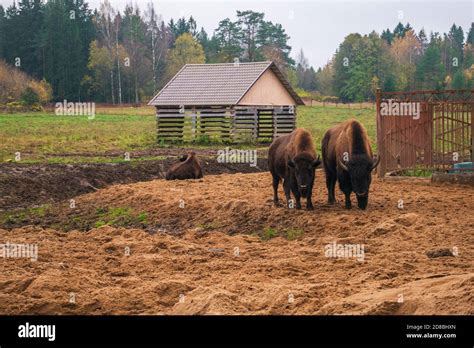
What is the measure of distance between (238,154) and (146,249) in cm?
1912

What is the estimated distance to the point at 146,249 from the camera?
1395 cm

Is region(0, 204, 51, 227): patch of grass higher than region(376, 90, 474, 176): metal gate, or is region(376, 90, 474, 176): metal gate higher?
region(376, 90, 474, 176): metal gate

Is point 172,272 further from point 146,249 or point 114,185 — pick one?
point 114,185

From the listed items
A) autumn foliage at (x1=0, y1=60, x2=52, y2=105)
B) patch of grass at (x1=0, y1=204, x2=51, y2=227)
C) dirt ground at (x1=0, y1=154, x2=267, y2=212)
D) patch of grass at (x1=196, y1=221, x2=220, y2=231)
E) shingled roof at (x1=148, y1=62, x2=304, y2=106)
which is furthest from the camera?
autumn foliage at (x1=0, y1=60, x2=52, y2=105)

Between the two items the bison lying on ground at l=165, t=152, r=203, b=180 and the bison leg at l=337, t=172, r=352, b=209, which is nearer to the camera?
the bison leg at l=337, t=172, r=352, b=209

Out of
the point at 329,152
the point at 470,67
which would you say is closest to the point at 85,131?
the point at 329,152

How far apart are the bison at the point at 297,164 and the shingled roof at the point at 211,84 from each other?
67.4ft

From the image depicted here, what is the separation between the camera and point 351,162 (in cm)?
1645

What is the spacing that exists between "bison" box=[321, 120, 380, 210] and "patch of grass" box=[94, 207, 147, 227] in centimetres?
406

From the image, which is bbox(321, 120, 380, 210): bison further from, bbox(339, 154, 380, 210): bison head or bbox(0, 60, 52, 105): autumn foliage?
bbox(0, 60, 52, 105): autumn foliage

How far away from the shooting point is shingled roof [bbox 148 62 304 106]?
1551 inches

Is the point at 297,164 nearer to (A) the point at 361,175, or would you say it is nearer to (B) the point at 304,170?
(B) the point at 304,170

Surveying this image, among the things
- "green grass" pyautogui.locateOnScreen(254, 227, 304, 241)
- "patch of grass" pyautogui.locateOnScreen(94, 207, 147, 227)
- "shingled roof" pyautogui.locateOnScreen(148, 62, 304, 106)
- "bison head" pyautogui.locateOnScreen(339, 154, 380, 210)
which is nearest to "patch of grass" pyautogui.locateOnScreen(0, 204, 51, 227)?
"patch of grass" pyautogui.locateOnScreen(94, 207, 147, 227)

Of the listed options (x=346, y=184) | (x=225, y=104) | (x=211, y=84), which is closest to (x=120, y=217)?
(x=346, y=184)
